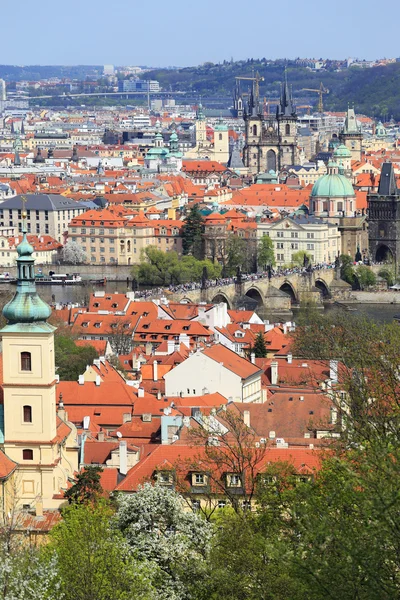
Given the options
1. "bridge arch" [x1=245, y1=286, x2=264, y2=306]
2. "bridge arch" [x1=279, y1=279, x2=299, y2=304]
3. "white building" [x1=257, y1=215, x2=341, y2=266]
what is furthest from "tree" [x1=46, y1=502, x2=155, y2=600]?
"white building" [x1=257, y1=215, x2=341, y2=266]

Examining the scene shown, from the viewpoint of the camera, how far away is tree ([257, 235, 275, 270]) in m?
87.5

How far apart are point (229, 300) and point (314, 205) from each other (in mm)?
20284

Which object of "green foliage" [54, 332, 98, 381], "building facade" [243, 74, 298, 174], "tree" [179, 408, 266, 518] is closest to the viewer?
"tree" [179, 408, 266, 518]

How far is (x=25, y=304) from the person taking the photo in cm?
2688

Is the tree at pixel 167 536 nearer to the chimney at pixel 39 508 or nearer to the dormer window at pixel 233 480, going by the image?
the dormer window at pixel 233 480

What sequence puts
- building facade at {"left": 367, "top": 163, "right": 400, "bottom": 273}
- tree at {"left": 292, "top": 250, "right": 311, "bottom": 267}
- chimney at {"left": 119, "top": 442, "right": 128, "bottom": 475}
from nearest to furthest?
chimney at {"left": 119, "top": 442, "right": 128, "bottom": 475}, tree at {"left": 292, "top": 250, "right": 311, "bottom": 267}, building facade at {"left": 367, "top": 163, "right": 400, "bottom": 273}

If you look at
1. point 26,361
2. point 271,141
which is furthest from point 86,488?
point 271,141

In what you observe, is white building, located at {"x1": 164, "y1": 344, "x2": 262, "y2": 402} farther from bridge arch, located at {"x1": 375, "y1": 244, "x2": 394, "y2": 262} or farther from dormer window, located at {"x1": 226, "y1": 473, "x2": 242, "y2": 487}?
bridge arch, located at {"x1": 375, "y1": 244, "x2": 394, "y2": 262}

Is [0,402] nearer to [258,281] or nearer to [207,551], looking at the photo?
[207,551]

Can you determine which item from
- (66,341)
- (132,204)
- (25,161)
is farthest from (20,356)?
(25,161)

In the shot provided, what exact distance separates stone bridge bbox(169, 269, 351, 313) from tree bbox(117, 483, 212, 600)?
4812cm

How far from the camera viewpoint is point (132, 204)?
104 m

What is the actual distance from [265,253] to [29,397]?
61035mm

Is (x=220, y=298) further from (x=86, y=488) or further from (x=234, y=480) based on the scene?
(x=234, y=480)
